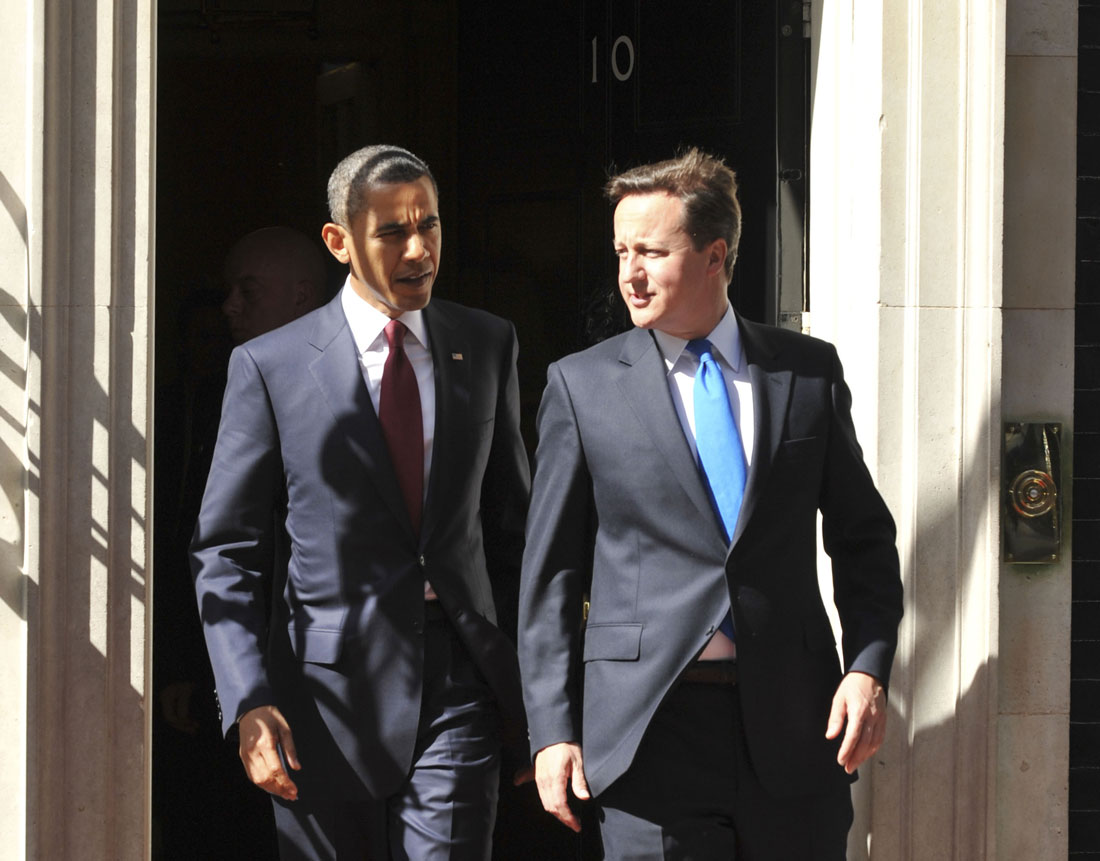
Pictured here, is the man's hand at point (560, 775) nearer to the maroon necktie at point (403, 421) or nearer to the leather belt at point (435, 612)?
the leather belt at point (435, 612)

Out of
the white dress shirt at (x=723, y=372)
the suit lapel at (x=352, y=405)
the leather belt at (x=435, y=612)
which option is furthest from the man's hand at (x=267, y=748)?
the white dress shirt at (x=723, y=372)

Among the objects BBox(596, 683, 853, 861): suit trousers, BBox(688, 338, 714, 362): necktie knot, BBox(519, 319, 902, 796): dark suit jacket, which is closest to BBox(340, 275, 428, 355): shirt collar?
BBox(519, 319, 902, 796): dark suit jacket

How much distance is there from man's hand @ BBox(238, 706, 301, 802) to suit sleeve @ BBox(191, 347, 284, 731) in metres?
0.03

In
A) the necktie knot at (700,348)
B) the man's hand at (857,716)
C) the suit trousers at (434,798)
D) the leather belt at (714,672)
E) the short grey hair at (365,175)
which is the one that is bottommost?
the suit trousers at (434,798)

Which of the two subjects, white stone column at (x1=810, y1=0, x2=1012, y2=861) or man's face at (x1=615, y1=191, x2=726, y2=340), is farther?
white stone column at (x1=810, y1=0, x2=1012, y2=861)

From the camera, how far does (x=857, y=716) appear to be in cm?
332

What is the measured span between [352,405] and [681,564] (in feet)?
3.21

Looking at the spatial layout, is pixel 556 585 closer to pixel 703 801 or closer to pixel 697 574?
pixel 697 574

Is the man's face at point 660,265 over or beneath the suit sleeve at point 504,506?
over

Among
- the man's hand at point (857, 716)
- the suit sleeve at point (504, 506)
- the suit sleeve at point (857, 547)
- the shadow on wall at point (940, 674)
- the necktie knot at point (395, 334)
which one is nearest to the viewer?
the man's hand at point (857, 716)

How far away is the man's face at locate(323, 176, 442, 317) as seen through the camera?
3.86m

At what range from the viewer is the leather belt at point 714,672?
11.0 ft

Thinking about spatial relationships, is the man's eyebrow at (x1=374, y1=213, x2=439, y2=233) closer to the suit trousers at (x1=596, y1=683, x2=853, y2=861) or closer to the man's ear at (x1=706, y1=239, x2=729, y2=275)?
the man's ear at (x1=706, y1=239, x2=729, y2=275)

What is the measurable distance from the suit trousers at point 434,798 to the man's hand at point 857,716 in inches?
35.8
